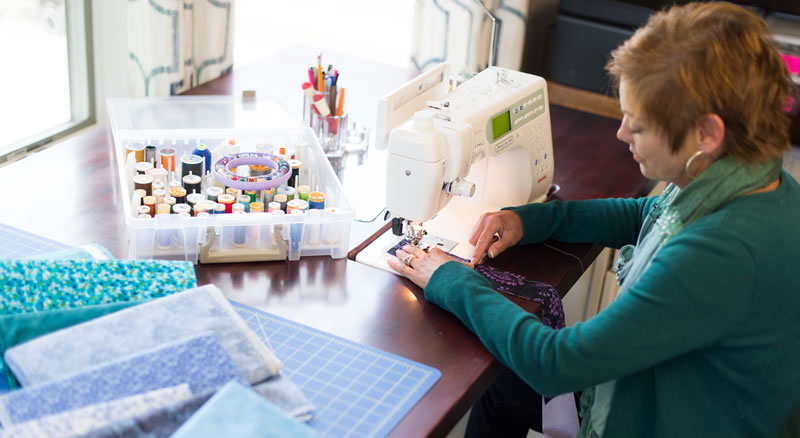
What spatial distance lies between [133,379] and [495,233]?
85 centimetres

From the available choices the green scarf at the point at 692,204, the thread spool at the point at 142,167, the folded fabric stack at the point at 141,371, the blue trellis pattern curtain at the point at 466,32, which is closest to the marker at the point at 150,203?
the thread spool at the point at 142,167

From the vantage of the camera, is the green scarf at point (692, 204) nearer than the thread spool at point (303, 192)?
Yes

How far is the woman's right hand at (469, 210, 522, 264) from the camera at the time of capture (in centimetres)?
167

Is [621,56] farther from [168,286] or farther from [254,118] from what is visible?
[254,118]

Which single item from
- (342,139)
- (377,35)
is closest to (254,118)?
(342,139)

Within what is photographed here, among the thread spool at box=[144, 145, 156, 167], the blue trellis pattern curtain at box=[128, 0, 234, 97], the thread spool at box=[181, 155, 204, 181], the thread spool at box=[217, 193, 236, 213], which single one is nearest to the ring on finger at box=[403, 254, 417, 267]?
the thread spool at box=[217, 193, 236, 213]

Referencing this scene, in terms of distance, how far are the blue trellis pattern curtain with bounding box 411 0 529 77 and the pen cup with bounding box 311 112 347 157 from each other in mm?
988

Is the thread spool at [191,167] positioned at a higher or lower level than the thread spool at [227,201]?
higher

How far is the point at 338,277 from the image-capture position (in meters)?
1.57

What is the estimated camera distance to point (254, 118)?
7.20 ft

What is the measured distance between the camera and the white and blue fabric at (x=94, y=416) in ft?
3.26

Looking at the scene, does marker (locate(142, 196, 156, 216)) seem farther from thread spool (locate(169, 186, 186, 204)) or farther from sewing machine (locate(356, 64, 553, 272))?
sewing machine (locate(356, 64, 553, 272))

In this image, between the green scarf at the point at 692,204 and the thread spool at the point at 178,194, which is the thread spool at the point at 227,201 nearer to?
the thread spool at the point at 178,194

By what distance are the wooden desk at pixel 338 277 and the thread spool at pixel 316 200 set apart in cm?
10
